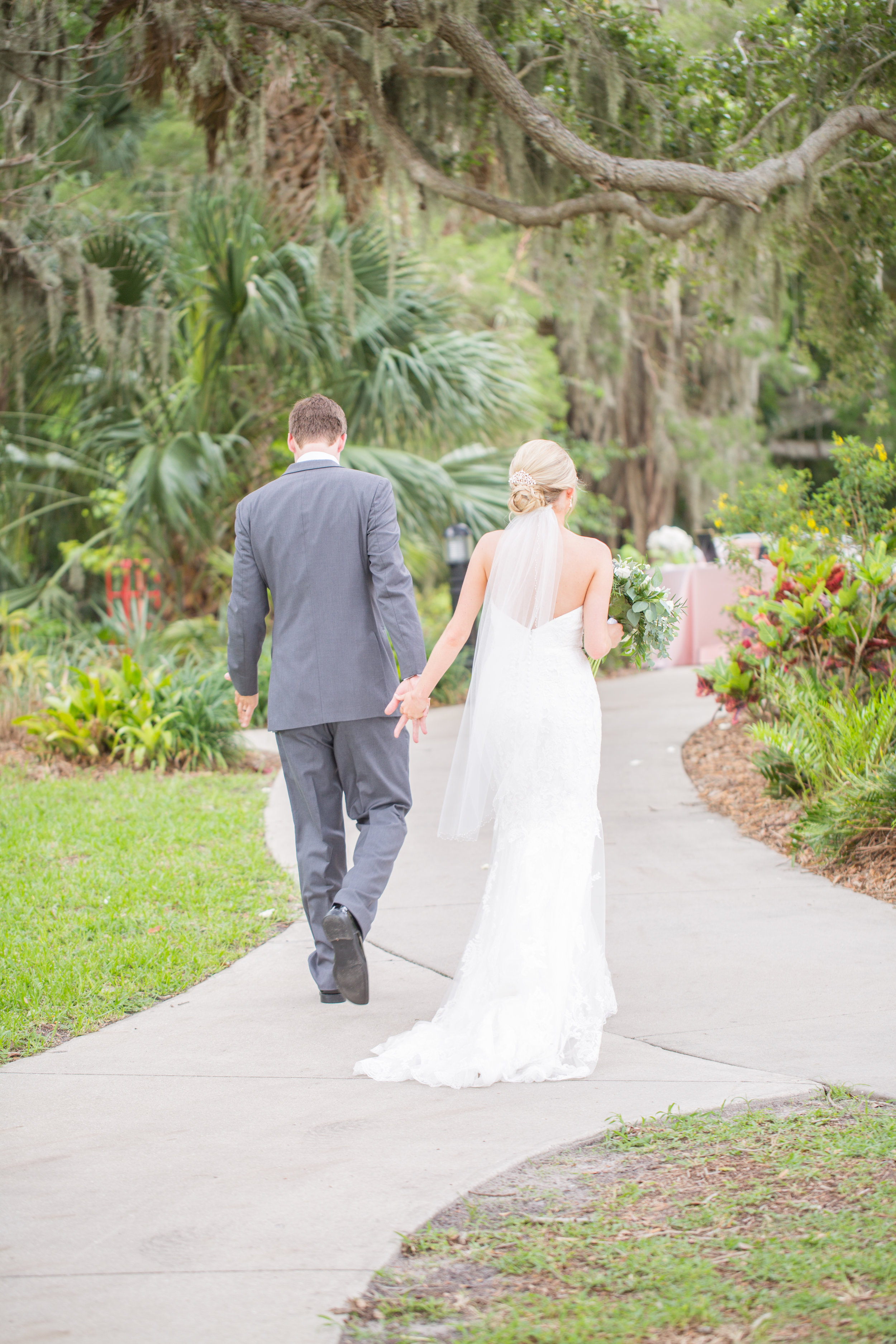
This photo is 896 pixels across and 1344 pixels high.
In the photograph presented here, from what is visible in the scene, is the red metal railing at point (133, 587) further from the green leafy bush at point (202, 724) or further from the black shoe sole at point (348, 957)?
the black shoe sole at point (348, 957)

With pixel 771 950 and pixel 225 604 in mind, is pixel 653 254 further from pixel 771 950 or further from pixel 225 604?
pixel 771 950

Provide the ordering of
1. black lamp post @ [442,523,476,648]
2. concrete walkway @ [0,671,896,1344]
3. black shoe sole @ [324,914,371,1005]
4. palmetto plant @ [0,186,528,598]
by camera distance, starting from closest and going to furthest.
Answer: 1. concrete walkway @ [0,671,896,1344]
2. black shoe sole @ [324,914,371,1005]
3. palmetto plant @ [0,186,528,598]
4. black lamp post @ [442,523,476,648]

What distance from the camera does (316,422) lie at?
14.5ft

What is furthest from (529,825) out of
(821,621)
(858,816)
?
(821,621)

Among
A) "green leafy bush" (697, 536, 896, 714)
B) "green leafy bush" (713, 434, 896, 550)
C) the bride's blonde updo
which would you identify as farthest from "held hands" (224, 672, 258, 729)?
"green leafy bush" (713, 434, 896, 550)

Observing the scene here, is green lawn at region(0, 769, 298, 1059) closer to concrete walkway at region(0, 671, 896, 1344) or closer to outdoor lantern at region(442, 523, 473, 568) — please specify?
concrete walkway at region(0, 671, 896, 1344)

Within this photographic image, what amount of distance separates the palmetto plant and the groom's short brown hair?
5891 mm

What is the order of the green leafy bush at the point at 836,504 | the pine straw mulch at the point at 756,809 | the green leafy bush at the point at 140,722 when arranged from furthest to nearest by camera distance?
the green leafy bush at the point at 140,722
the green leafy bush at the point at 836,504
the pine straw mulch at the point at 756,809

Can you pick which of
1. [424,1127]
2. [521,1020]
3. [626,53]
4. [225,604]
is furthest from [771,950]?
[225,604]

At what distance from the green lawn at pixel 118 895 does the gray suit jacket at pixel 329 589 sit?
3.73 ft

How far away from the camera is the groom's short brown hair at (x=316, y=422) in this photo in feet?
14.5

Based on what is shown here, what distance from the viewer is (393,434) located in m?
11.6

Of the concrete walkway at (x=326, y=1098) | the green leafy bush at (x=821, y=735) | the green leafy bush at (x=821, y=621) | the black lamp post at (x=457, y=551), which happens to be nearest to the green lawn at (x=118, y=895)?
the concrete walkway at (x=326, y=1098)

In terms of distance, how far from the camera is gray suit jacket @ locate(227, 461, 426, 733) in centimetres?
428
